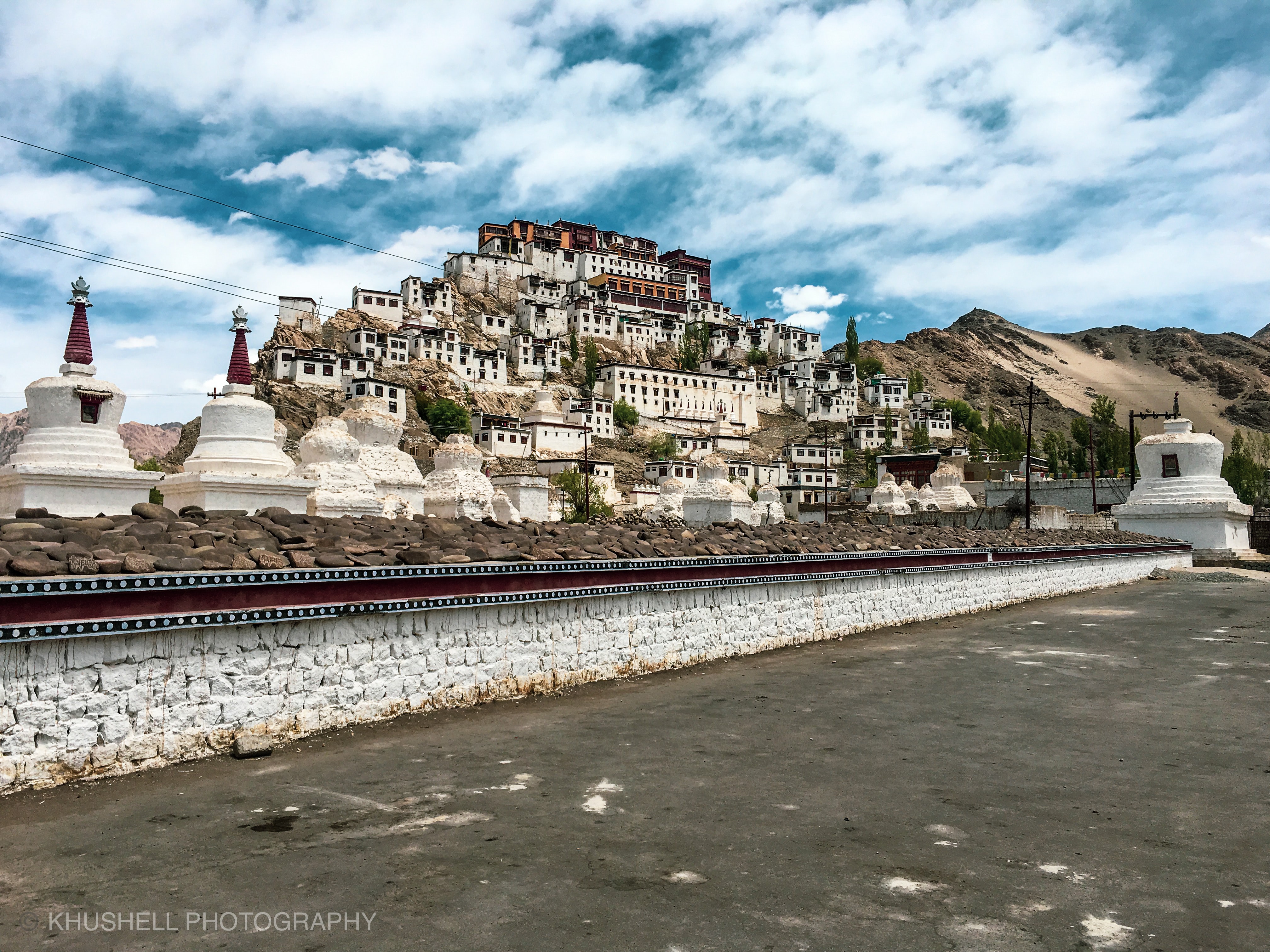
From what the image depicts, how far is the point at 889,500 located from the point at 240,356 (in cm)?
4725

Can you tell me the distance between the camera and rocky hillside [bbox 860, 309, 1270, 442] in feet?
515

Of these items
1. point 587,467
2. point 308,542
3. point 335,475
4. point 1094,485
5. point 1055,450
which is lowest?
point 308,542

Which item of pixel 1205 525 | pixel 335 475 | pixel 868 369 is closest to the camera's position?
pixel 335 475

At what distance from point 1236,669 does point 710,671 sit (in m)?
6.53

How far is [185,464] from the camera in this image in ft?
43.9

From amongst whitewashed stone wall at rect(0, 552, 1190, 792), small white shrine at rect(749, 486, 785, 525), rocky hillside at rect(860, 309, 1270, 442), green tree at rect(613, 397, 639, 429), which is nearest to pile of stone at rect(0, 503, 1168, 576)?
whitewashed stone wall at rect(0, 552, 1190, 792)

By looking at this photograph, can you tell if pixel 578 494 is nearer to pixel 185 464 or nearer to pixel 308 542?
pixel 185 464

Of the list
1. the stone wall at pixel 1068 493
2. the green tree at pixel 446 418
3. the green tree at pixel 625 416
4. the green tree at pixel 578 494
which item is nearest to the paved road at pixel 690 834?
the stone wall at pixel 1068 493

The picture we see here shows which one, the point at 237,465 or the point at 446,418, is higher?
the point at 446,418

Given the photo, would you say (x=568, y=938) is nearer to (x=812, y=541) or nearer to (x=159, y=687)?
(x=159, y=687)

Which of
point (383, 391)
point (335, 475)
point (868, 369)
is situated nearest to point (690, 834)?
point (335, 475)

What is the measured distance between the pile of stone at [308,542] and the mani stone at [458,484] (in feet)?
30.5

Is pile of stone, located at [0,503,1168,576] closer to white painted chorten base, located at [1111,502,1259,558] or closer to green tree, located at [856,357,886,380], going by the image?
white painted chorten base, located at [1111,502,1259,558]

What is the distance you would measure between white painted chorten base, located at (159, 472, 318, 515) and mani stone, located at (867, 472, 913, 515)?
44.2 m
